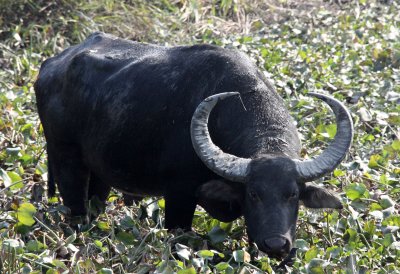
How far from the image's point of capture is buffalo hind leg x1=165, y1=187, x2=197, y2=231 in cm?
596

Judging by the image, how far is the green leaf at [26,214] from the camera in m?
5.59

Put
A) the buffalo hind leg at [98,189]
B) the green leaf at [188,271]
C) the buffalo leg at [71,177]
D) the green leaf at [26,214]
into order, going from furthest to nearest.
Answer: the buffalo hind leg at [98,189] → the buffalo leg at [71,177] → the green leaf at [26,214] → the green leaf at [188,271]

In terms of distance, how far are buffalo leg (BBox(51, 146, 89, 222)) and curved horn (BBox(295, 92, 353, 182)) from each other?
1.87m

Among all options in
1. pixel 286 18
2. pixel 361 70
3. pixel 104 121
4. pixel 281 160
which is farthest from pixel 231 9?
pixel 281 160

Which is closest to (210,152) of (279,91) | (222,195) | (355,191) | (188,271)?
(222,195)

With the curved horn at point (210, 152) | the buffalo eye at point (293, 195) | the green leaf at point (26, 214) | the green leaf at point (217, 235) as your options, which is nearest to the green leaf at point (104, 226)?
the green leaf at point (26, 214)

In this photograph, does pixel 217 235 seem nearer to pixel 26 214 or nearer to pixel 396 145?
pixel 26 214

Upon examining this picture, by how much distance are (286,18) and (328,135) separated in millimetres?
5920

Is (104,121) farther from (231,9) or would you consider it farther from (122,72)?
(231,9)

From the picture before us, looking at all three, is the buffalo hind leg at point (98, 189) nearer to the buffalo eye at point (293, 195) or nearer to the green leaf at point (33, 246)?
the green leaf at point (33, 246)

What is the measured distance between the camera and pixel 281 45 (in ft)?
36.2

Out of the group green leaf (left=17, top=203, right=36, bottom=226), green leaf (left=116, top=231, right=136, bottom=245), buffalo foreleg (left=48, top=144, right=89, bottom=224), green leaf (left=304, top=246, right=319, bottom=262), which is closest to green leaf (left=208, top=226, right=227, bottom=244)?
green leaf (left=116, top=231, right=136, bottom=245)

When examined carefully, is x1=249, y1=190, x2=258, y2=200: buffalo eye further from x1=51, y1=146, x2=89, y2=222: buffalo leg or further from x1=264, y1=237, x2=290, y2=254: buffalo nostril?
x1=51, y1=146, x2=89, y2=222: buffalo leg

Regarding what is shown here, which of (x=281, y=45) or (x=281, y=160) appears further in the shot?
(x=281, y=45)
